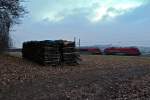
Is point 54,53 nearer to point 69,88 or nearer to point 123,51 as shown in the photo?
point 69,88

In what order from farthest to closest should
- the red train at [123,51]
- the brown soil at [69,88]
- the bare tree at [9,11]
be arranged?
the red train at [123,51]
the bare tree at [9,11]
the brown soil at [69,88]

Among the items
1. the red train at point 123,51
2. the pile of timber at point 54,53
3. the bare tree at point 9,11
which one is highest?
the bare tree at point 9,11

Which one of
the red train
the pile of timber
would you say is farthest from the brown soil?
the red train

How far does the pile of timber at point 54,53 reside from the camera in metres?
30.7

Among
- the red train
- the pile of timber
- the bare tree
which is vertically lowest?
the red train

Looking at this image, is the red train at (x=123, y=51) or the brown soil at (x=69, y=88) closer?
the brown soil at (x=69, y=88)

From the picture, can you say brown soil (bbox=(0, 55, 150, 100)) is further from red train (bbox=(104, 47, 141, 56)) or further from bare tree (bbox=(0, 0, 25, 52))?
red train (bbox=(104, 47, 141, 56))

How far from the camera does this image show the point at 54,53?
31.1 meters

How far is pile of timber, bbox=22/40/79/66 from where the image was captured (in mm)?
30719

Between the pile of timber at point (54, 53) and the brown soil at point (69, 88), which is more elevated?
the pile of timber at point (54, 53)

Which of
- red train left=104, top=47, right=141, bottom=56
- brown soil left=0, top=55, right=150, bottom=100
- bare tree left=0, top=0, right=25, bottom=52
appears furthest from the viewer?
red train left=104, top=47, right=141, bottom=56

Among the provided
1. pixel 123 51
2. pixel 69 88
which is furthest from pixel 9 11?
pixel 123 51

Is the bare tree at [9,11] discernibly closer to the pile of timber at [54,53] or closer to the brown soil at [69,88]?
the pile of timber at [54,53]

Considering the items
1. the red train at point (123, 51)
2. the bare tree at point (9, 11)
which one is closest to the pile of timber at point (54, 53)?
the bare tree at point (9, 11)
